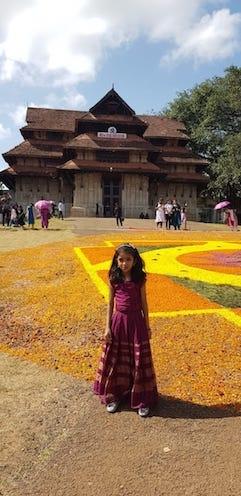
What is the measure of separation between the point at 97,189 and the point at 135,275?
41001 millimetres

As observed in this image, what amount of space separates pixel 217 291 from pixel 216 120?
47750 millimetres

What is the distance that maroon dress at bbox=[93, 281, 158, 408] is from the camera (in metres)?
6.18

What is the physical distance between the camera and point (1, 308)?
436 inches

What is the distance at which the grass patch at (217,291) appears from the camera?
11.1m

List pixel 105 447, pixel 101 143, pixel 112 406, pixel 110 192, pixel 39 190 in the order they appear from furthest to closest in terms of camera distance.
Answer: pixel 39 190 < pixel 110 192 < pixel 101 143 < pixel 112 406 < pixel 105 447

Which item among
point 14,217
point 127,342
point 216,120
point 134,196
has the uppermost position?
point 216,120

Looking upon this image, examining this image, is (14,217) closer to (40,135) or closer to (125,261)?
(40,135)

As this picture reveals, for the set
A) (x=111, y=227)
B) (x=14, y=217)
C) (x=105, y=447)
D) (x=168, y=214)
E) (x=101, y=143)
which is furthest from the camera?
(x=101, y=143)

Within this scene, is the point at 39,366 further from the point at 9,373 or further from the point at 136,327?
the point at 136,327

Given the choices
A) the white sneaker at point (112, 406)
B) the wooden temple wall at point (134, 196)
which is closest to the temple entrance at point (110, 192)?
the wooden temple wall at point (134, 196)

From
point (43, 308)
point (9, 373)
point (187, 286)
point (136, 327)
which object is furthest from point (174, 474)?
point (187, 286)

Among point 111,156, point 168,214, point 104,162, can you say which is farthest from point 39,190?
point 168,214

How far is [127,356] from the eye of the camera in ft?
20.6

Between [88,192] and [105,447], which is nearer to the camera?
[105,447]
